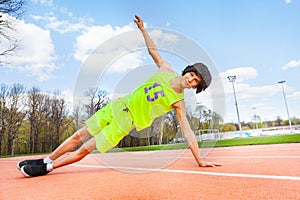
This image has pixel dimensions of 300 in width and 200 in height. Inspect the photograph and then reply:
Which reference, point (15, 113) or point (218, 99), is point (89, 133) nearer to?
point (218, 99)

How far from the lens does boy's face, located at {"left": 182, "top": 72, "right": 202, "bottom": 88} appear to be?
2.97 metres

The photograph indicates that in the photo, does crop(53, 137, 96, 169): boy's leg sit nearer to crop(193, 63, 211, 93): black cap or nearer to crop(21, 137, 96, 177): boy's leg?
crop(21, 137, 96, 177): boy's leg

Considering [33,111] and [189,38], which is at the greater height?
[33,111]

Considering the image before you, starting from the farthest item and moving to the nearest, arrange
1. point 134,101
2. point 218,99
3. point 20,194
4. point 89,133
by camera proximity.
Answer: point 218,99
point 89,133
point 134,101
point 20,194

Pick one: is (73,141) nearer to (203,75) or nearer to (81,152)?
(81,152)

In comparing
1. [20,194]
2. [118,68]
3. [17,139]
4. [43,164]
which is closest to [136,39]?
[118,68]

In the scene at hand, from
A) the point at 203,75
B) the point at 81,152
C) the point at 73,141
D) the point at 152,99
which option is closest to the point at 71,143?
the point at 73,141

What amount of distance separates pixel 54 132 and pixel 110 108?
35968 millimetres

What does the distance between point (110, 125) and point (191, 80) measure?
1188 mm

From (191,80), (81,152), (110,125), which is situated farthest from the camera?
(81,152)

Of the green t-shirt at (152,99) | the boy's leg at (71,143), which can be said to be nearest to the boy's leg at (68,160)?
the boy's leg at (71,143)

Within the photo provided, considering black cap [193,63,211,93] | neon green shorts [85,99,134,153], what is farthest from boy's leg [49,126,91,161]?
black cap [193,63,211,93]

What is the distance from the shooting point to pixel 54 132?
36.2m

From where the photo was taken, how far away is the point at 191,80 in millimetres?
2977
